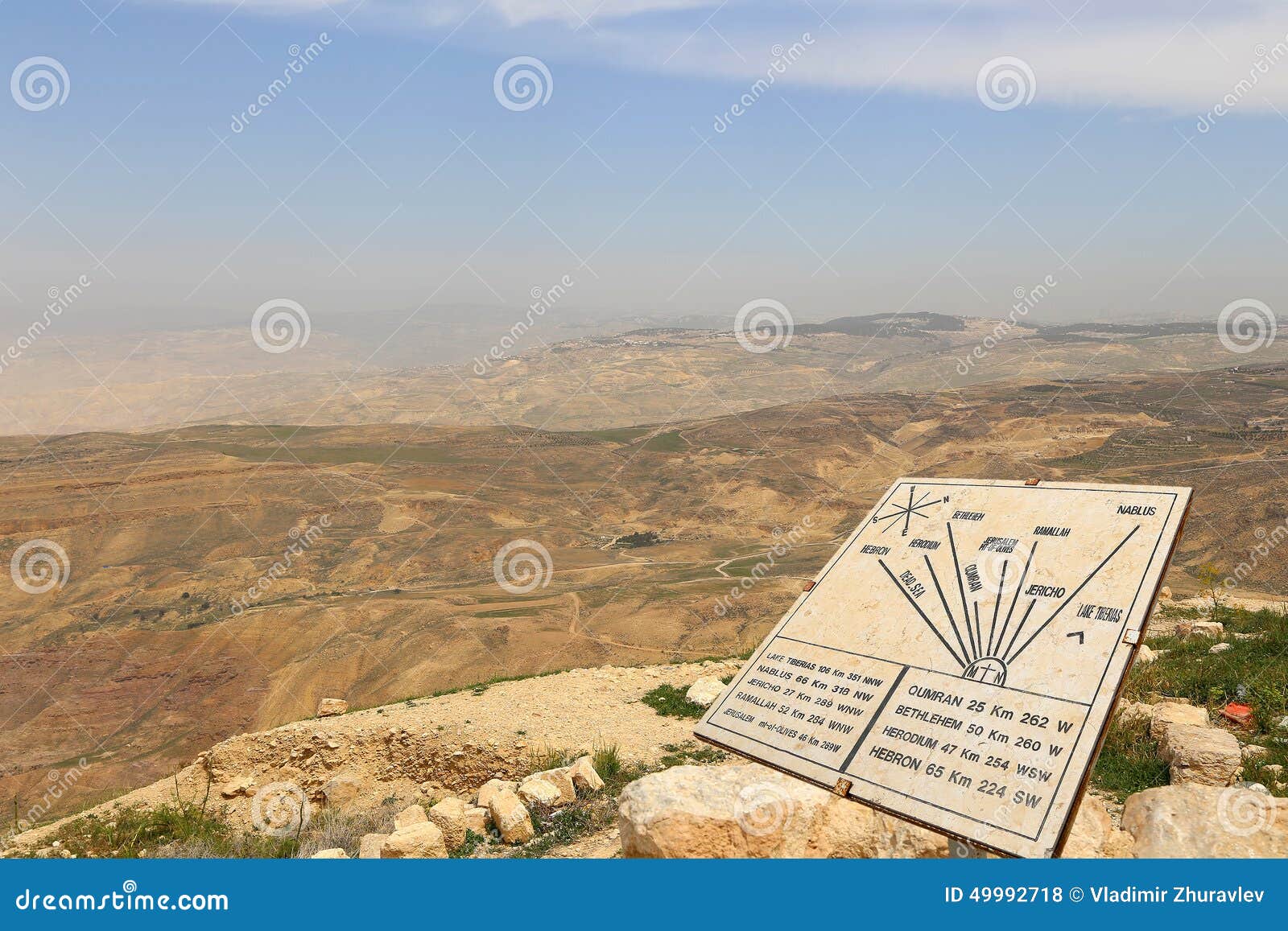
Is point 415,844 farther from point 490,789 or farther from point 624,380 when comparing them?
point 624,380

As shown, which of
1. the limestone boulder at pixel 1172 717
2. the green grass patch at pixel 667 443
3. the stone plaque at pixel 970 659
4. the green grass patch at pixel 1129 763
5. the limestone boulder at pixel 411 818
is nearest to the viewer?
the stone plaque at pixel 970 659

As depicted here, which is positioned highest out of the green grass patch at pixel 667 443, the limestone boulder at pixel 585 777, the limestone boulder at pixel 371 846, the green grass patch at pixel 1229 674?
the green grass patch at pixel 667 443

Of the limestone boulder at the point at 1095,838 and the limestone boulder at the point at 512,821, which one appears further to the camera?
the limestone boulder at the point at 512,821

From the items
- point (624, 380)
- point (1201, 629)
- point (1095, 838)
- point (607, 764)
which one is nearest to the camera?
point (1095, 838)

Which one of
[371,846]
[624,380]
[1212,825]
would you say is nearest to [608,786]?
[371,846]

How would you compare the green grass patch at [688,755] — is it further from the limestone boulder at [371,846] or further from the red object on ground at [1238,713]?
the red object on ground at [1238,713]

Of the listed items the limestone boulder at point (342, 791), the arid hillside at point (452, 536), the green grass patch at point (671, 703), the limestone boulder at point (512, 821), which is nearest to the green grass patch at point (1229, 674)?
the green grass patch at point (671, 703)

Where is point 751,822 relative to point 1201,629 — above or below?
below
